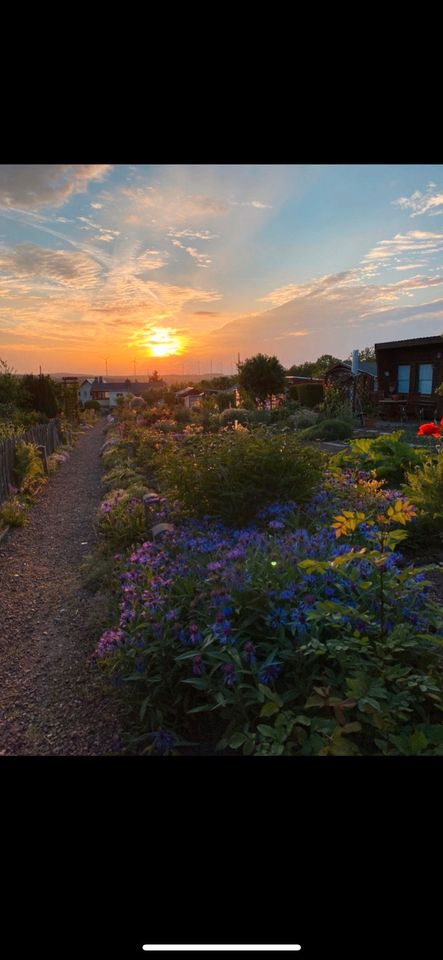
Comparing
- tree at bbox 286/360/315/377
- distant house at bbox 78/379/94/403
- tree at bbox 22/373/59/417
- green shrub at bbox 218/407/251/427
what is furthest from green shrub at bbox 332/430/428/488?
distant house at bbox 78/379/94/403

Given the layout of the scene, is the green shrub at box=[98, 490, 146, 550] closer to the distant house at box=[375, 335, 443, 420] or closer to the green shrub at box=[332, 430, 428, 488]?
the green shrub at box=[332, 430, 428, 488]

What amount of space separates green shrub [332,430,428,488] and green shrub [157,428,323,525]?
44.8 inches

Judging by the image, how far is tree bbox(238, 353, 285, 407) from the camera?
67.3 ft

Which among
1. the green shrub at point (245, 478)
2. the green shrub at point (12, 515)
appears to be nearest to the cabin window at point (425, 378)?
the green shrub at point (245, 478)

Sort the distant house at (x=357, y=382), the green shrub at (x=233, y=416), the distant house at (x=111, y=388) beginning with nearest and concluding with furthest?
1. the green shrub at (x=233, y=416)
2. the distant house at (x=357, y=382)
3. the distant house at (x=111, y=388)

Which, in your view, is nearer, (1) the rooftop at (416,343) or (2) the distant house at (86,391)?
(1) the rooftop at (416,343)

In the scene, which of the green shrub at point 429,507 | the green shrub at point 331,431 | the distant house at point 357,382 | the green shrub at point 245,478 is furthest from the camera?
the distant house at point 357,382

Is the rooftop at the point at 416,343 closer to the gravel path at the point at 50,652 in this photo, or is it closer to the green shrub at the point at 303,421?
the green shrub at the point at 303,421
